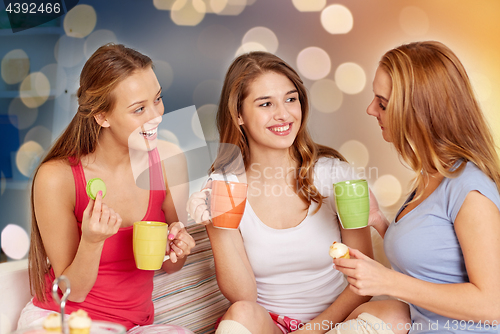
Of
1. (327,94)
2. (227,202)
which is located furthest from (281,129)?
(327,94)

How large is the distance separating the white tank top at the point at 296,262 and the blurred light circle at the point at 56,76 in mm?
1448

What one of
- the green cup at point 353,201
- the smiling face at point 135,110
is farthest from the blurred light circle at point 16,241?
the green cup at point 353,201

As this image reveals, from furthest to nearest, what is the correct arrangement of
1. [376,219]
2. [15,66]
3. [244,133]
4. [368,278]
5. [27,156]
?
[27,156] < [15,66] < [244,133] < [376,219] < [368,278]

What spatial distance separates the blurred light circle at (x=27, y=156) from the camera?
254 cm

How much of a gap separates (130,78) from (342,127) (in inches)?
70.2

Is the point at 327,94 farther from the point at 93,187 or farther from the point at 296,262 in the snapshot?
the point at 93,187

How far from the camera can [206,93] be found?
2701mm

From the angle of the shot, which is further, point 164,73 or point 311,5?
point 311,5

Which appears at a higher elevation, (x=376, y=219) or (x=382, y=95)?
(x=382, y=95)

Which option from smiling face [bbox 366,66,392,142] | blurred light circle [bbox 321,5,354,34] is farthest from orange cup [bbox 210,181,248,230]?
blurred light circle [bbox 321,5,354,34]

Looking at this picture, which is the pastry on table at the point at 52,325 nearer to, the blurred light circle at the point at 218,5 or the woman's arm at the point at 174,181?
the woman's arm at the point at 174,181

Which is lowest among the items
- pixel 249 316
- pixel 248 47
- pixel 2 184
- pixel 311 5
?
pixel 249 316

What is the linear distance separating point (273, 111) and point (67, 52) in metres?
1.43

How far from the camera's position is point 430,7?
8.93ft
